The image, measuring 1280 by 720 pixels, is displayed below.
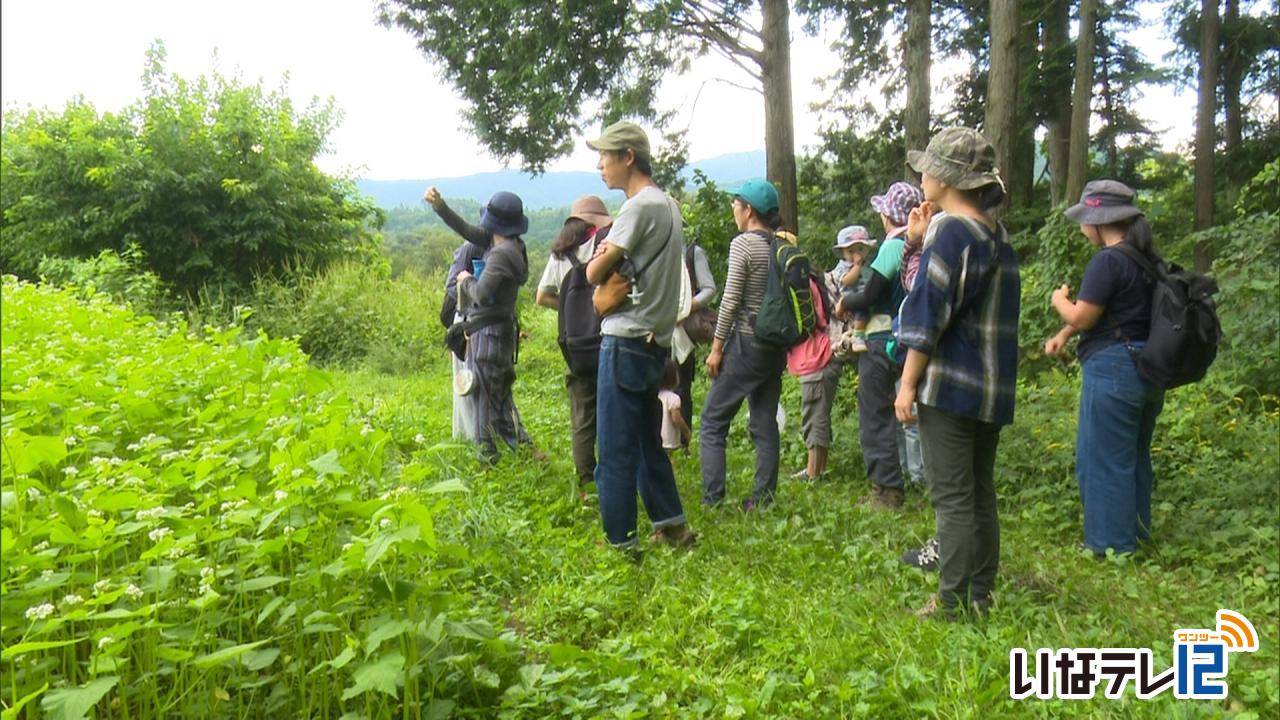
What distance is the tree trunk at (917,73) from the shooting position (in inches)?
432

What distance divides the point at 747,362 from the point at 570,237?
1244 millimetres

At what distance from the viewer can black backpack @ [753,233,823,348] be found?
4.98 meters

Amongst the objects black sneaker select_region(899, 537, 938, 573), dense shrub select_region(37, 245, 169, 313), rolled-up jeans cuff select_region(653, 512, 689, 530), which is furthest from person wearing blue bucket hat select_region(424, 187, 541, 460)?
dense shrub select_region(37, 245, 169, 313)

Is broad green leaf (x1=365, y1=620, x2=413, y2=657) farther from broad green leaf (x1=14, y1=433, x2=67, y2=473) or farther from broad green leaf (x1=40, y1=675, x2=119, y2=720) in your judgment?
broad green leaf (x1=14, y1=433, x2=67, y2=473)

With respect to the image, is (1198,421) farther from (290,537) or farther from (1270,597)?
(290,537)

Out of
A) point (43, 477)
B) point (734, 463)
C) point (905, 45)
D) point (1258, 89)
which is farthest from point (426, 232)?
point (43, 477)

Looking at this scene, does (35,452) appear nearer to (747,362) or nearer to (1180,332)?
(747,362)

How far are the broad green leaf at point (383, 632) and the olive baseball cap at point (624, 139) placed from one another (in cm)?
242

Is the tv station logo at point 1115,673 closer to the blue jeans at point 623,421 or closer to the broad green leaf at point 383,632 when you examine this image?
the blue jeans at point 623,421

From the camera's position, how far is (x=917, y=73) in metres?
11.0

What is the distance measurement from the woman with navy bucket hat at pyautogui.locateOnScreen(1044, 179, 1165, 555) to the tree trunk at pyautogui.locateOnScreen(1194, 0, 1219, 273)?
43.2 feet

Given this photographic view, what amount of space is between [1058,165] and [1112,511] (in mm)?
14939

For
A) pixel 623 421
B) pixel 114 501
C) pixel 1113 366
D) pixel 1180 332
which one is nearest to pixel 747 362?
pixel 623 421

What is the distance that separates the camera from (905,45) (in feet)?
38.0
